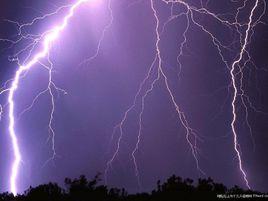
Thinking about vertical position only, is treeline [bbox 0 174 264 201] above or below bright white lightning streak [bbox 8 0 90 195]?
below

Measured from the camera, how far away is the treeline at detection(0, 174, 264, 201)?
10156mm

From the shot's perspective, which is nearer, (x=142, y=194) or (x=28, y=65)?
(x=142, y=194)

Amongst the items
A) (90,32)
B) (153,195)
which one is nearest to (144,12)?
(90,32)

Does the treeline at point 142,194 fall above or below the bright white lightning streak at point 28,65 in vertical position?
below

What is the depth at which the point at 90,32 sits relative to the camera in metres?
19.8

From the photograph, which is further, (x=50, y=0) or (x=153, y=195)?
(x=50, y=0)

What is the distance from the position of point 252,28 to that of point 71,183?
9.96 m

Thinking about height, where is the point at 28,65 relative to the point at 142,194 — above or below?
above

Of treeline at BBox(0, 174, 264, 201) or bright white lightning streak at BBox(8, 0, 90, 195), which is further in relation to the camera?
bright white lightning streak at BBox(8, 0, 90, 195)

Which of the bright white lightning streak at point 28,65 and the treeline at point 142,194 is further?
the bright white lightning streak at point 28,65

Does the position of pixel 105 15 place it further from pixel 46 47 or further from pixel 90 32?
pixel 46 47

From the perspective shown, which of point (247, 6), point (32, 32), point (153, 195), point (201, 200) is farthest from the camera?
point (32, 32)

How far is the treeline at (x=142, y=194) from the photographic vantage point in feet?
33.3

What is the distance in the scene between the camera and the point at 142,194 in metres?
11.1
